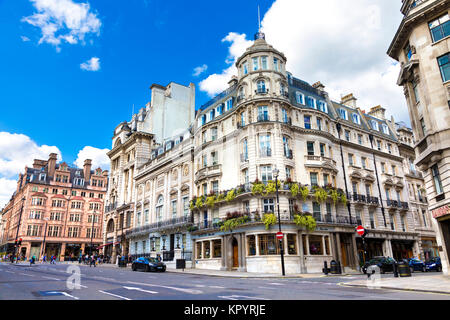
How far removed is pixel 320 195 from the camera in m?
32.3

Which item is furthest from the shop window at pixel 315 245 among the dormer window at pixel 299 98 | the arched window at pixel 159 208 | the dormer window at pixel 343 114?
the arched window at pixel 159 208

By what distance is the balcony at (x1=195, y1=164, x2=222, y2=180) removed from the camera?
36406mm

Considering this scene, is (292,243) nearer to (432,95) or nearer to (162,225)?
(432,95)

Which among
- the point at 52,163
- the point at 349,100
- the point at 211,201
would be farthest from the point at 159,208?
the point at 52,163

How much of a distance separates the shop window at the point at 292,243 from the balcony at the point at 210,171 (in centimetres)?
1046

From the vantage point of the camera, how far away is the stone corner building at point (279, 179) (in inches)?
1231

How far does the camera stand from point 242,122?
35.1 m

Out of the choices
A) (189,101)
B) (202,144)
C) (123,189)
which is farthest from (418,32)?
(123,189)

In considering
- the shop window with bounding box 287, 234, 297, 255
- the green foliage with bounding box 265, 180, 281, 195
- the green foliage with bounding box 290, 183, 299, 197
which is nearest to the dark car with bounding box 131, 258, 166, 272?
the shop window with bounding box 287, 234, 297, 255

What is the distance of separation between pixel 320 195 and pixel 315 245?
4.86 m

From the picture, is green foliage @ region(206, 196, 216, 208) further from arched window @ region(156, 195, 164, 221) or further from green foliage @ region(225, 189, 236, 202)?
arched window @ region(156, 195, 164, 221)

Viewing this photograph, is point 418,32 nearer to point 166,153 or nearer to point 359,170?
point 359,170

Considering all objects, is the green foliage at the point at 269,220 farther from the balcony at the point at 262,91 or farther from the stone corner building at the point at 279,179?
the balcony at the point at 262,91

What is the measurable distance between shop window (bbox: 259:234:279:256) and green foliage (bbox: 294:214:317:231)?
265 centimetres
